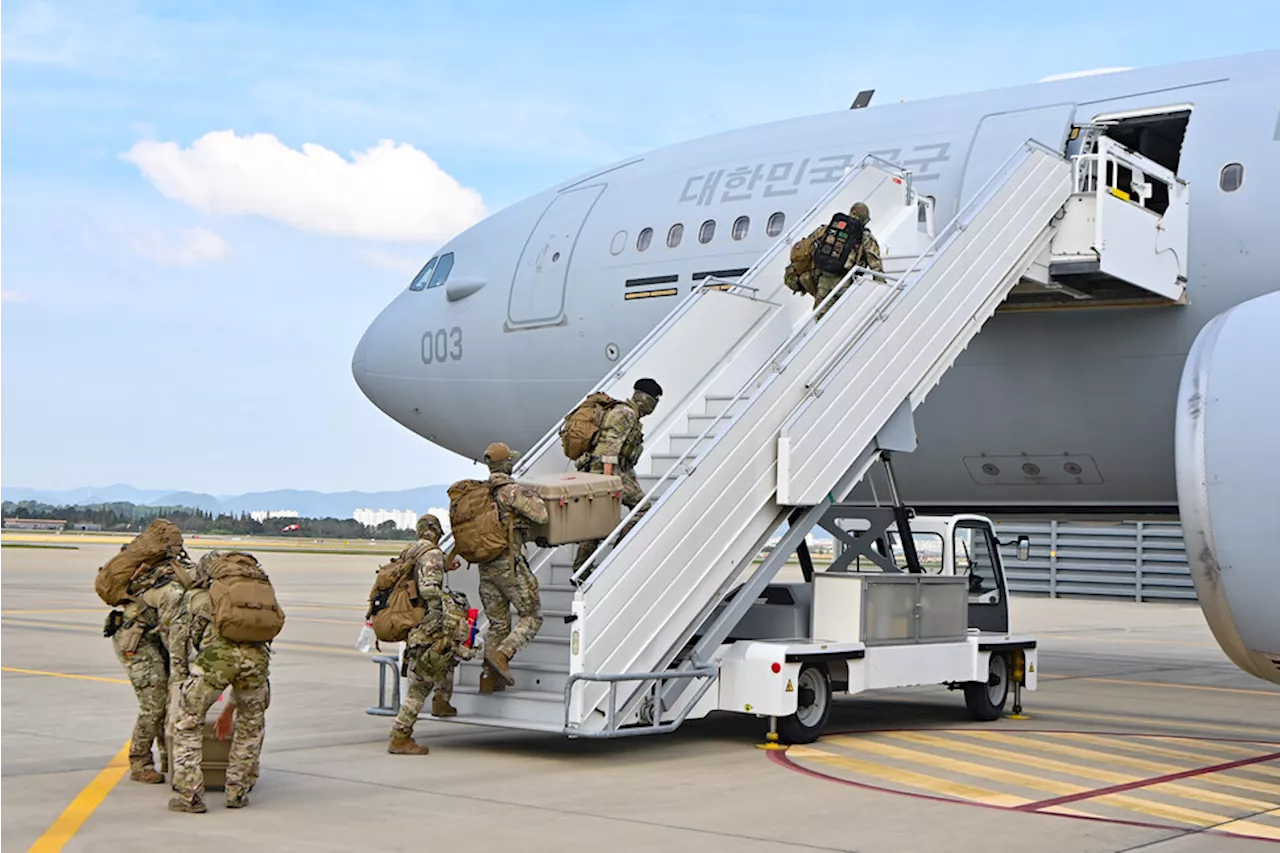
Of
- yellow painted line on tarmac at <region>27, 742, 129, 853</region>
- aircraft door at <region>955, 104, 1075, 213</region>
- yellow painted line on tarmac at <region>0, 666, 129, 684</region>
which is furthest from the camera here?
yellow painted line on tarmac at <region>0, 666, 129, 684</region>

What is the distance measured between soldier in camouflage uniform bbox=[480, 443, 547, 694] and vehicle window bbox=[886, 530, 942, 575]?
13.2ft

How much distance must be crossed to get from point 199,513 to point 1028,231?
118 metres

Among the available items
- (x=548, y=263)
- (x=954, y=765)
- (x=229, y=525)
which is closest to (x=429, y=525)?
(x=954, y=765)

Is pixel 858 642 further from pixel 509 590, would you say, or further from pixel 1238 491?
pixel 1238 491

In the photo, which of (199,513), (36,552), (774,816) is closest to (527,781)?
(774,816)

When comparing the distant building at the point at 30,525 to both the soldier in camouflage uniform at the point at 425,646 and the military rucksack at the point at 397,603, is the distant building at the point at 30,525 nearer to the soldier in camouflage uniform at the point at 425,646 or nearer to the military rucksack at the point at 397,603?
the soldier in camouflage uniform at the point at 425,646

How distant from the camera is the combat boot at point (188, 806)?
8.49m

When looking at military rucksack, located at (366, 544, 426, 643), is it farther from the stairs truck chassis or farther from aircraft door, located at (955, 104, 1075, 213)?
aircraft door, located at (955, 104, 1075, 213)

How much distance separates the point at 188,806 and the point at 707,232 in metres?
9.90

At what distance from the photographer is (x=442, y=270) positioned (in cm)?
2064

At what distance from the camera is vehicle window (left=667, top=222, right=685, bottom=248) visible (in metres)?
17.1

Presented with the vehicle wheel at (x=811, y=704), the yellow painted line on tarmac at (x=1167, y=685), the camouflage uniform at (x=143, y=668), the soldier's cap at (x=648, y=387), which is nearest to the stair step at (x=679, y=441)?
the soldier's cap at (x=648, y=387)

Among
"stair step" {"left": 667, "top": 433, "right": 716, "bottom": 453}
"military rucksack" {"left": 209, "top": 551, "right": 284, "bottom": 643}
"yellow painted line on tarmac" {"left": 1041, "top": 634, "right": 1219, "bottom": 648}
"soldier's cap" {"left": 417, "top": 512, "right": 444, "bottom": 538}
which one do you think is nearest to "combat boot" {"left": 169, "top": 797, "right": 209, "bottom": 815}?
"military rucksack" {"left": 209, "top": 551, "right": 284, "bottom": 643}

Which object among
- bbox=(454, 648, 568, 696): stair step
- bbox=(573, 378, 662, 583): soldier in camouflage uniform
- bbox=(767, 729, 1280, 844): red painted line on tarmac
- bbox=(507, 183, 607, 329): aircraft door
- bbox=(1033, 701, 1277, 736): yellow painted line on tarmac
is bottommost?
bbox=(767, 729, 1280, 844): red painted line on tarmac
